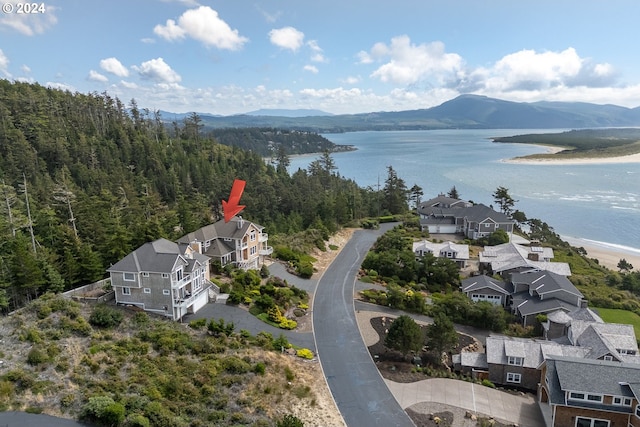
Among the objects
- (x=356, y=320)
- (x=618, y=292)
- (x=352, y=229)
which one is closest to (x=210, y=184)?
(x=352, y=229)

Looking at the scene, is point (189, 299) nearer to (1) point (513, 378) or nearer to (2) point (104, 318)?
(2) point (104, 318)

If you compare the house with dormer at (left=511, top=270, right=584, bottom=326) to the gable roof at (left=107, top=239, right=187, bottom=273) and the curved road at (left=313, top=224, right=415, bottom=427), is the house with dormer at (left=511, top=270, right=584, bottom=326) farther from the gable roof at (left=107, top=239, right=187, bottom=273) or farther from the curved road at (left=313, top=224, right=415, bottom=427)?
the gable roof at (left=107, top=239, right=187, bottom=273)

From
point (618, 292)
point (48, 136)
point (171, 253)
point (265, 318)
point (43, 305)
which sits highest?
point (48, 136)

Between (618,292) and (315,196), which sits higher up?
(315,196)

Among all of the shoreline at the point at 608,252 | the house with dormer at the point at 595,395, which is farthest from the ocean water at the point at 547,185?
the house with dormer at the point at 595,395

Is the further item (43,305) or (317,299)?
(317,299)

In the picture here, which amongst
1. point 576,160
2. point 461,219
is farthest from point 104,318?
point 576,160

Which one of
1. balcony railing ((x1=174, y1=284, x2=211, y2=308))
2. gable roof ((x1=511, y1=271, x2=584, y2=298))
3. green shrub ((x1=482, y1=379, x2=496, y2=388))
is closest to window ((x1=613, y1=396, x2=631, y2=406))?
green shrub ((x1=482, y1=379, x2=496, y2=388))

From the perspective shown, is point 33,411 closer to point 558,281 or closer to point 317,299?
point 317,299
